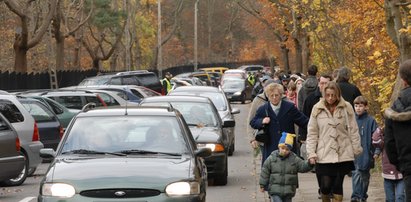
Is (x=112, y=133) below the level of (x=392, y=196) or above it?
above

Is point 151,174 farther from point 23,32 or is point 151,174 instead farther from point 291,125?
point 23,32

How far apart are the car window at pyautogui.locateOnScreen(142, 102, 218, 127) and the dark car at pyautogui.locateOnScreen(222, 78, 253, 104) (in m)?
38.9

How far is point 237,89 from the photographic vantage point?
194 feet

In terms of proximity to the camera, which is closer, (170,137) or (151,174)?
(151,174)

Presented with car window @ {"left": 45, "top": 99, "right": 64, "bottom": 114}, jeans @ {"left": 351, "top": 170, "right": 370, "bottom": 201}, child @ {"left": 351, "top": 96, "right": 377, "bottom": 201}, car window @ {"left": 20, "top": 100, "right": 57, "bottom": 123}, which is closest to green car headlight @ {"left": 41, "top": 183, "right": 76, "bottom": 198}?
child @ {"left": 351, "top": 96, "right": 377, "bottom": 201}

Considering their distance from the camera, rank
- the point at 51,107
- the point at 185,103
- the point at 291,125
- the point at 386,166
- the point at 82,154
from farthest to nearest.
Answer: the point at 51,107, the point at 185,103, the point at 291,125, the point at 386,166, the point at 82,154

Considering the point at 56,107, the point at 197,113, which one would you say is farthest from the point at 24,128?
the point at 56,107

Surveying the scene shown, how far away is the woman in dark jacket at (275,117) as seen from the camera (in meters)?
13.0

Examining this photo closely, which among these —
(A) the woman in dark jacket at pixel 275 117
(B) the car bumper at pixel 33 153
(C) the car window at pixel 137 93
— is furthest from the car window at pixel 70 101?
(A) the woman in dark jacket at pixel 275 117

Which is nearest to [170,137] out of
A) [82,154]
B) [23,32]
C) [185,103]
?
[82,154]

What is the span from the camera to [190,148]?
1114 cm

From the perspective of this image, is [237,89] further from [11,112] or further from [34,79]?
[11,112]

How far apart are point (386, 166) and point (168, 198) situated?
315cm

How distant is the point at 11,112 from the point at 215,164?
13.1ft
